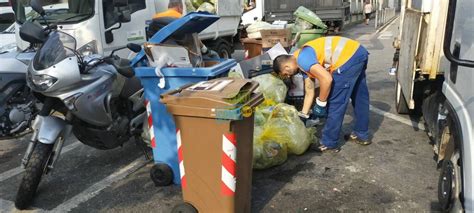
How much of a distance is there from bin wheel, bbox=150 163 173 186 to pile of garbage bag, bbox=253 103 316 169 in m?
0.78

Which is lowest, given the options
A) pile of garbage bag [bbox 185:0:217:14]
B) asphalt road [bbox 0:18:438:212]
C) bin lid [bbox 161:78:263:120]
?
asphalt road [bbox 0:18:438:212]

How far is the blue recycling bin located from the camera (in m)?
3.33

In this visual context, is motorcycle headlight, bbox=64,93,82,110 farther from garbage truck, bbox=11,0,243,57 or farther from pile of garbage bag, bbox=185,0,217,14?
pile of garbage bag, bbox=185,0,217,14

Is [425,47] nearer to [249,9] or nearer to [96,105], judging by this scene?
[96,105]

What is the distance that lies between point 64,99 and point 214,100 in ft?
4.58

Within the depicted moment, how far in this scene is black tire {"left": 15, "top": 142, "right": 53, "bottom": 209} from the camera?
3344mm

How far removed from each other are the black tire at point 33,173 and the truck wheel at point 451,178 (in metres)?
2.94

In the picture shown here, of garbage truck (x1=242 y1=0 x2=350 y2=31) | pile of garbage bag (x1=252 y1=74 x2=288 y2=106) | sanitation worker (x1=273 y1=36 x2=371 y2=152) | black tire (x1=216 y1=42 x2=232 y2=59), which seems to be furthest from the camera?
garbage truck (x1=242 y1=0 x2=350 y2=31)

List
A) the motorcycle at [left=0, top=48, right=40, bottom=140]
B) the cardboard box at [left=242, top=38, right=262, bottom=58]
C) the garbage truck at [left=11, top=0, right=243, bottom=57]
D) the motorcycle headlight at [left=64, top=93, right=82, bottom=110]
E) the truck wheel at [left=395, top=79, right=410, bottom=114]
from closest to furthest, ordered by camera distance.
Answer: the motorcycle headlight at [left=64, top=93, right=82, bottom=110] < the motorcycle at [left=0, top=48, right=40, bottom=140] < the truck wheel at [left=395, top=79, right=410, bottom=114] < the garbage truck at [left=11, top=0, right=243, bottom=57] < the cardboard box at [left=242, top=38, right=262, bottom=58]

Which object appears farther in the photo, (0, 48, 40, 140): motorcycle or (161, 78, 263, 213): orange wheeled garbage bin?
(0, 48, 40, 140): motorcycle

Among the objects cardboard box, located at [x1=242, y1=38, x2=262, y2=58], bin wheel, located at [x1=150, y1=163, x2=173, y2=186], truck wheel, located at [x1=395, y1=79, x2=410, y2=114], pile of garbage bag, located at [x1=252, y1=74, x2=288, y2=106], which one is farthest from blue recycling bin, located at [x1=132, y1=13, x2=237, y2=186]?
cardboard box, located at [x1=242, y1=38, x2=262, y2=58]

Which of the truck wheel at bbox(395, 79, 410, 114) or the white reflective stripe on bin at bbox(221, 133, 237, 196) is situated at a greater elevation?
the white reflective stripe on bin at bbox(221, 133, 237, 196)

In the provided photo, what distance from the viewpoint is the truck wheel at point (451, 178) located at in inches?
99.4

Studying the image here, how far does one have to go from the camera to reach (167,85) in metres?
3.42
